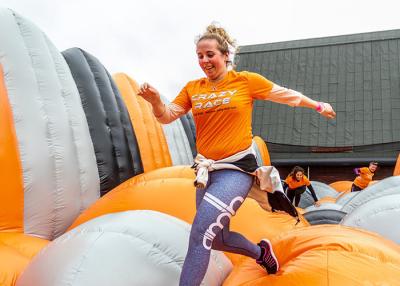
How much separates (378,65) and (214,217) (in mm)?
13559

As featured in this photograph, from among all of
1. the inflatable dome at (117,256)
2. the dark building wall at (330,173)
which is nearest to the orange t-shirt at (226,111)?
the inflatable dome at (117,256)

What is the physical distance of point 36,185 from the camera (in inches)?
143

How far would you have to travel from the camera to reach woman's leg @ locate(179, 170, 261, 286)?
215 cm

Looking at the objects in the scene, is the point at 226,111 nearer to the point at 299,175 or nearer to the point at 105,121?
the point at 105,121

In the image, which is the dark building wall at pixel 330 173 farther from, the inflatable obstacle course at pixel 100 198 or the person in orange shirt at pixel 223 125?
the person in orange shirt at pixel 223 125

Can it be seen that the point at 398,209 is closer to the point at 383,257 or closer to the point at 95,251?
the point at 383,257

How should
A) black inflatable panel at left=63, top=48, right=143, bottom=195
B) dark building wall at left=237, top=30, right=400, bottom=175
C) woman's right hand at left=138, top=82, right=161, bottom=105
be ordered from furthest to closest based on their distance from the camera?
1. dark building wall at left=237, top=30, right=400, bottom=175
2. black inflatable panel at left=63, top=48, right=143, bottom=195
3. woman's right hand at left=138, top=82, right=161, bottom=105

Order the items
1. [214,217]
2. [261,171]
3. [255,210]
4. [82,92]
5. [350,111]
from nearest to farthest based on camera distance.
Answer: [214,217], [261,171], [255,210], [82,92], [350,111]

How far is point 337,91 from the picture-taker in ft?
46.5

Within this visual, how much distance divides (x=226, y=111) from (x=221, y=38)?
40 centimetres

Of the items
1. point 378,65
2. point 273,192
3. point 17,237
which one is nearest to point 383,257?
point 273,192

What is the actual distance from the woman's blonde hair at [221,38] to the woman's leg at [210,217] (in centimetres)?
66

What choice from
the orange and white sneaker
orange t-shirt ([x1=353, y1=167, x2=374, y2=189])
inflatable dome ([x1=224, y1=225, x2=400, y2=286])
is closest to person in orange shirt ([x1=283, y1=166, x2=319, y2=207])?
orange t-shirt ([x1=353, y1=167, x2=374, y2=189])

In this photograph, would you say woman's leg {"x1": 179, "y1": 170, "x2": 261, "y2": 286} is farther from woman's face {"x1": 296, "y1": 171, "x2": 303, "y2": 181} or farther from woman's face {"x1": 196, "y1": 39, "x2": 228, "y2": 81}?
woman's face {"x1": 296, "y1": 171, "x2": 303, "y2": 181}
